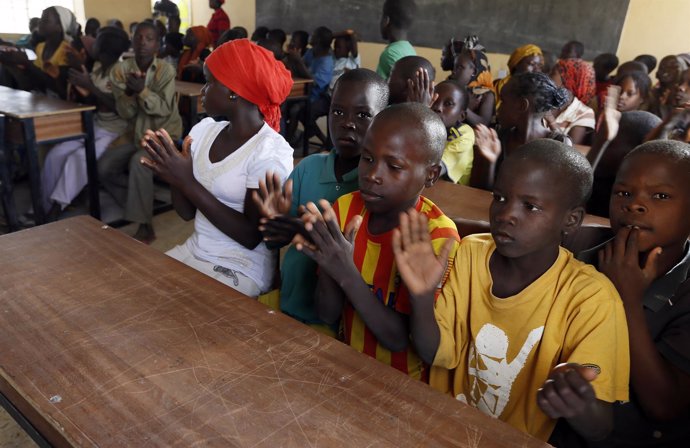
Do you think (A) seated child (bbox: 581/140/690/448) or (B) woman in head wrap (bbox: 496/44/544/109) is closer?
(A) seated child (bbox: 581/140/690/448)

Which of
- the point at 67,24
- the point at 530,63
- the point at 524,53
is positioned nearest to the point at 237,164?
the point at 530,63

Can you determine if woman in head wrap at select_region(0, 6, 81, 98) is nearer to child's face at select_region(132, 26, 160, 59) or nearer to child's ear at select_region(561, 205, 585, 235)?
child's face at select_region(132, 26, 160, 59)

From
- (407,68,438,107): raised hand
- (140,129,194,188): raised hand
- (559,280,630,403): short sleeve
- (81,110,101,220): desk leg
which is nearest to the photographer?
(559,280,630,403): short sleeve

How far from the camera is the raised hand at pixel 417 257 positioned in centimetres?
102

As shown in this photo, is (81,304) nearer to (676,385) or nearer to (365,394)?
(365,394)

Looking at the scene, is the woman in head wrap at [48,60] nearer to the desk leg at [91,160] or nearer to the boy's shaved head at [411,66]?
the desk leg at [91,160]

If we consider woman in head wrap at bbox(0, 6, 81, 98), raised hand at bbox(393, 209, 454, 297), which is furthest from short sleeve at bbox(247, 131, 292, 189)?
woman in head wrap at bbox(0, 6, 81, 98)

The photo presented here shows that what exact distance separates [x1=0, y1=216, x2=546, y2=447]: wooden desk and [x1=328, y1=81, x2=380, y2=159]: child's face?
2.14 feet

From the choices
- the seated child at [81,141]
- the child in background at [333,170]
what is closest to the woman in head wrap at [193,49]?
the seated child at [81,141]

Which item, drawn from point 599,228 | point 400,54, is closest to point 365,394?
point 599,228

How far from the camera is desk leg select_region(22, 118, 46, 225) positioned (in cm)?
277

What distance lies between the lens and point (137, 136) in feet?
11.0

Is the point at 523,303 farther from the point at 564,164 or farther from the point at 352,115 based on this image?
the point at 352,115

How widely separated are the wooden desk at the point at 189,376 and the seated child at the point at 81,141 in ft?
7.77
